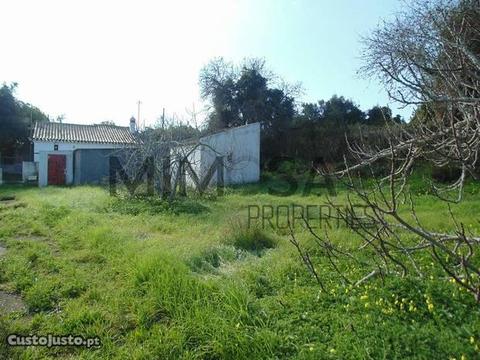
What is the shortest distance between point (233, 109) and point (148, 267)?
848 inches

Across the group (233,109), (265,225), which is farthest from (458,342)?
(233,109)

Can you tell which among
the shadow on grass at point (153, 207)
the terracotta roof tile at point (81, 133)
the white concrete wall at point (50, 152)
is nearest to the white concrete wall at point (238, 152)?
the shadow on grass at point (153, 207)

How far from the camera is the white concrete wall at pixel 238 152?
16.1 m

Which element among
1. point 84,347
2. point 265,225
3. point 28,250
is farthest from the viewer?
point 265,225

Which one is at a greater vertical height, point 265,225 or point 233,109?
point 233,109

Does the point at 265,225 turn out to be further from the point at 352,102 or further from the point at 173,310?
the point at 352,102

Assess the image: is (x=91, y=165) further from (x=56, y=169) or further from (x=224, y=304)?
(x=224, y=304)

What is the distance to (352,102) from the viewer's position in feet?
82.7

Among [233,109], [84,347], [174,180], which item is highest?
[233,109]

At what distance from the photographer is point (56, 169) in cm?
2045

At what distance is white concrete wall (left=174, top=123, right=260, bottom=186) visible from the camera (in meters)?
16.1

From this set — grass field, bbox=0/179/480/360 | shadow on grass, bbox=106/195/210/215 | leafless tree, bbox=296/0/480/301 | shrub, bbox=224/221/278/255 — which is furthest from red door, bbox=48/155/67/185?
leafless tree, bbox=296/0/480/301

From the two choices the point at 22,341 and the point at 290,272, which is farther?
the point at 290,272

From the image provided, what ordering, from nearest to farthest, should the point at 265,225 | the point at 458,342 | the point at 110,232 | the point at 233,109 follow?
1. the point at 458,342
2. the point at 110,232
3. the point at 265,225
4. the point at 233,109
